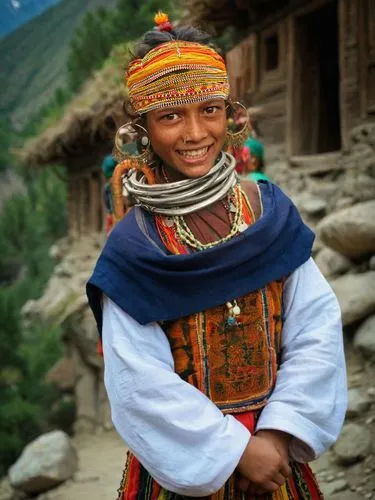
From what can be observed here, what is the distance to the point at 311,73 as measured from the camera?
25.3 feet

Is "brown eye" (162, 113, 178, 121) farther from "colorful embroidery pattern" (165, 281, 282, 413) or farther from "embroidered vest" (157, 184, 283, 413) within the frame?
"colorful embroidery pattern" (165, 281, 282, 413)

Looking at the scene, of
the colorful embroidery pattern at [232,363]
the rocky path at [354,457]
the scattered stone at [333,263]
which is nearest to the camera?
the colorful embroidery pattern at [232,363]

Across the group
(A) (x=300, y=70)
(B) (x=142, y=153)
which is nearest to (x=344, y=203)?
(A) (x=300, y=70)

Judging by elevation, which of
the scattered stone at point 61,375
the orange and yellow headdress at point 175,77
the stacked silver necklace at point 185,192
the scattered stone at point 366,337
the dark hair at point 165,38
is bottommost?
the scattered stone at point 61,375

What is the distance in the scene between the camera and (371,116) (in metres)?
6.28

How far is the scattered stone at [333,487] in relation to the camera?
10.6 ft

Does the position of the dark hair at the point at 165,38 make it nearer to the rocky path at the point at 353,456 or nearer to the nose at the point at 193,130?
the nose at the point at 193,130

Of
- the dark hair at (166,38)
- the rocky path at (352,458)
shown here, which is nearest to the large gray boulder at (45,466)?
the rocky path at (352,458)

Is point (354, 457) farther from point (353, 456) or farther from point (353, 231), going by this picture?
point (353, 231)

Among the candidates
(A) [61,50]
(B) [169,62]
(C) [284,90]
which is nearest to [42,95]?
(A) [61,50]

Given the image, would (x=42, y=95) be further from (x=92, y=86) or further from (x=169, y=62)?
(x=169, y=62)

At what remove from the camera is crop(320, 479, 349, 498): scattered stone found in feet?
10.6

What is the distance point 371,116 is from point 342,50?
88 centimetres

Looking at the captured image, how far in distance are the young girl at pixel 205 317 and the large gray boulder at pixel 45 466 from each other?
4.66 meters
